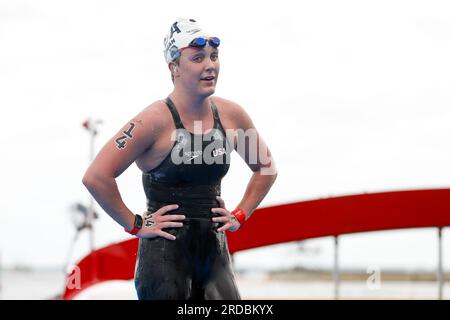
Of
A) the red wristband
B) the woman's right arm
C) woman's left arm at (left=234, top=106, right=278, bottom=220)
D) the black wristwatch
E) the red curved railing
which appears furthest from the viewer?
the red curved railing

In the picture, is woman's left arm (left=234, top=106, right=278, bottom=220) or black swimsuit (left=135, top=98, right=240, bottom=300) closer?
black swimsuit (left=135, top=98, right=240, bottom=300)

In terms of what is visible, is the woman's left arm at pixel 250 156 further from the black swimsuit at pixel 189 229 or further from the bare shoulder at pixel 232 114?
the black swimsuit at pixel 189 229

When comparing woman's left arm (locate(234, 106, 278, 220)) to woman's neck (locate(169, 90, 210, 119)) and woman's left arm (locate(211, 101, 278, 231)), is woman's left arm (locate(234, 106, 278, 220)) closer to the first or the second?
woman's left arm (locate(211, 101, 278, 231))

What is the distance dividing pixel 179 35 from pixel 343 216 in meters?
5.41

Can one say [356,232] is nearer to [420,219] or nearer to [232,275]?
[420,219]

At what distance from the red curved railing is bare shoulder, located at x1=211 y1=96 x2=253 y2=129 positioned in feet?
15.0

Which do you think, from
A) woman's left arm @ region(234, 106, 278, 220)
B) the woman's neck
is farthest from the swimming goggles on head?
woman's left arm @ region(234, 106, 278, 220)

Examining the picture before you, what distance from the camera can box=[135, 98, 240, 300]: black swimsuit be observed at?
172 inches

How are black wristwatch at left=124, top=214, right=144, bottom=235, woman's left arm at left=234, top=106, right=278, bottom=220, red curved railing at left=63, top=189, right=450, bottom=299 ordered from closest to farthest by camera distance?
black wristwatch at left=124, top=214, right=144, bottom=235 < woman's left arm at left=234, top=106, right=278, bottom=220 < red curved railing at left=63, top=189, right=450, bottom=299

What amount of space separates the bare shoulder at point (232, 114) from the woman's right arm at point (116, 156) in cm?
48

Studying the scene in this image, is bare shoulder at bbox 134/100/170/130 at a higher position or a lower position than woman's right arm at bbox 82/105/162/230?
higher

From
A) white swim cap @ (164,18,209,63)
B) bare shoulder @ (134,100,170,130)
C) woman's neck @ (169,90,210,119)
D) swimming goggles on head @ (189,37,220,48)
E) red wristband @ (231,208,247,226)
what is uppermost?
white swim cap @ (164,18,209,63)

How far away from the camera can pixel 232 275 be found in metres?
4.50
